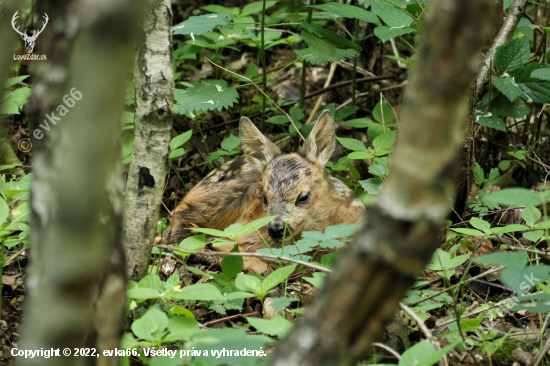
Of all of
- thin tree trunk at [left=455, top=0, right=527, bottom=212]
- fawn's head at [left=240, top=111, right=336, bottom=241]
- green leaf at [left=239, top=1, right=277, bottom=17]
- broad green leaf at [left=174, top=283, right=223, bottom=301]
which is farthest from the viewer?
green leaf at [left=239, top=1, right=277, bottom=17]

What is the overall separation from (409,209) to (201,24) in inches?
148

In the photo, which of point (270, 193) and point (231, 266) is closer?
point (231, 266)

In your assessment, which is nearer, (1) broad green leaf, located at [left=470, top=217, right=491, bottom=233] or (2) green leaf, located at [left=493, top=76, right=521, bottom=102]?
(1) broad green leaf, located at [left=470, top=217, right=491, bottom=233]

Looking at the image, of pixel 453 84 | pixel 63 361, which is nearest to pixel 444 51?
pixel 453 84

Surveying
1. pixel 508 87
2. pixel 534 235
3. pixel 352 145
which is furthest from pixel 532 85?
pixel 534 235

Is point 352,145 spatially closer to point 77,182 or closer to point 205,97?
point 205,97

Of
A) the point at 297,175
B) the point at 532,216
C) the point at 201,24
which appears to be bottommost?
the point at 297,175

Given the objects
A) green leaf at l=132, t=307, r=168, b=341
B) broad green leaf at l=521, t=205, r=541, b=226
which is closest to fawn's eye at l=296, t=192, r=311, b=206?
broad green leaf at l=521, t=205, r=541, b=226

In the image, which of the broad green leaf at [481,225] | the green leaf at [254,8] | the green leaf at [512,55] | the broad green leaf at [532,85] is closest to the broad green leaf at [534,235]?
the broad green leaf at [481,225]

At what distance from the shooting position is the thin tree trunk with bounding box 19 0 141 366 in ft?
4.78

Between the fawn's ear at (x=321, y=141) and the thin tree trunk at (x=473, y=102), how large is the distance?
1.43 meters

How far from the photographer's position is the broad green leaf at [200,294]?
2229 mm

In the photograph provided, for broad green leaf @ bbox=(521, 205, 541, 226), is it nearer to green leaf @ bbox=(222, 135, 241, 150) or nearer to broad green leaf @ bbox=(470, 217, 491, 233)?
broad green leaf @ bbox=(470, 217, 491, 233)

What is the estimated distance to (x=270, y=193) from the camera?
486 centimetres
